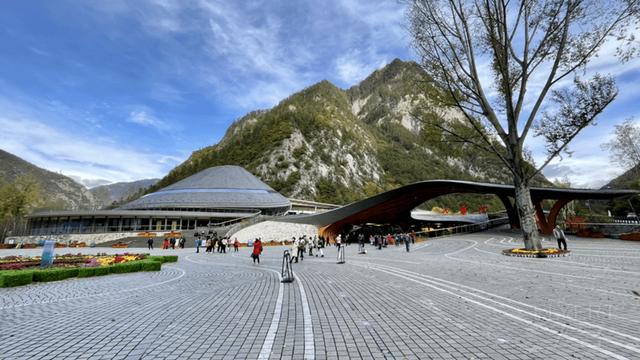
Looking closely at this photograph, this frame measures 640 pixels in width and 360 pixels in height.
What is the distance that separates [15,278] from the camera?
35.9ft

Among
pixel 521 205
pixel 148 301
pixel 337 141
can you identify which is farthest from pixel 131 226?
pixel 337 141

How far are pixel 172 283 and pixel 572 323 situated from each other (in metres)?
11.3

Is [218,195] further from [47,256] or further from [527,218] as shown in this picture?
[527,218]

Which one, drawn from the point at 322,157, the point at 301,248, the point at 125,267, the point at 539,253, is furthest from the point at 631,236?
the point at 322,157

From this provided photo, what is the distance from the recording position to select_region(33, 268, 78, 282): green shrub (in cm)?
1180

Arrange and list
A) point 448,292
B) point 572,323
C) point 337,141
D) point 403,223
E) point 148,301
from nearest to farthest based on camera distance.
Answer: point 572,323, point 148,301, point 448,292, point 403,223, point 337,141

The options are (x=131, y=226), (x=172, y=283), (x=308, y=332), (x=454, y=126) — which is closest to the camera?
(x=308, y=332)

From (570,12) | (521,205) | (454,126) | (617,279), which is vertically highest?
(570,12)

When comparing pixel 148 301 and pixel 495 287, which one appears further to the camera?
pixel 495 287

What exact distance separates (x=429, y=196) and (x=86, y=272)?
4479 centimetres

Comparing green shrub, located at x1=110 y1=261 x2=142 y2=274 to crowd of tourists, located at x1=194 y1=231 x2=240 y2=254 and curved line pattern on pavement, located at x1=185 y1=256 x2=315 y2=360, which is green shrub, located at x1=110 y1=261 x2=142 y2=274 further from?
crowd of tourists, located at x1=194 y1=231 x2=240 y2=254

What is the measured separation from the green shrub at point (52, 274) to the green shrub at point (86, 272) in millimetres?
196

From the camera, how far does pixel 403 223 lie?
64.2 metres

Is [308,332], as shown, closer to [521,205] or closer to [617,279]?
[617,279]
